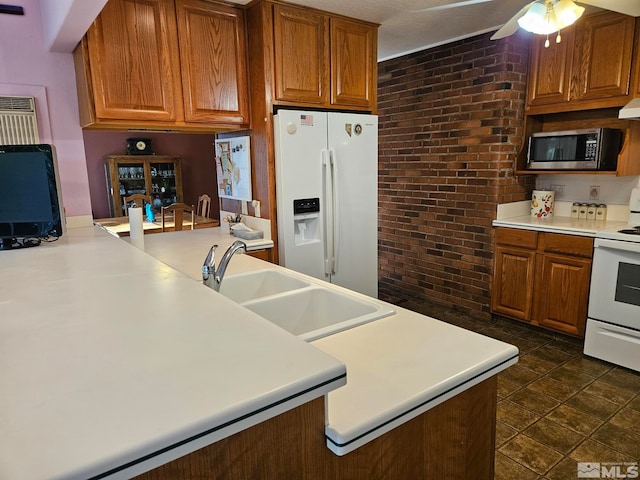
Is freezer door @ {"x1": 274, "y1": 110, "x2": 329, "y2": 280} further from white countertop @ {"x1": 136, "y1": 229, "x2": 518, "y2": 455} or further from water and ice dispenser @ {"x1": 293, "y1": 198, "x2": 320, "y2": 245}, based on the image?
white countertop @ {"x1": 136, "y1": 229, "x2": 518, "y2": 455}

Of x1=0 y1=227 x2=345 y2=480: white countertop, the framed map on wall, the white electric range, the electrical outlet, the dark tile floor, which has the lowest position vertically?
the dark tile floor

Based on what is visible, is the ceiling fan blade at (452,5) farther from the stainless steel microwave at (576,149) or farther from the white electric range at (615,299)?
the white electric range at (615,299)

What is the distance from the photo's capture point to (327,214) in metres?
2.89

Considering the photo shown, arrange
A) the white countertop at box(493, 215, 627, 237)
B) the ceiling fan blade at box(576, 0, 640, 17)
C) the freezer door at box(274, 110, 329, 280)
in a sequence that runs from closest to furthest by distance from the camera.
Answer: the ceiling fan blade at box(576, 0, 640, 17)
the freezer door at box(274, 110, 329, 280)
the white countertop at box(493, 215, 627, 237)

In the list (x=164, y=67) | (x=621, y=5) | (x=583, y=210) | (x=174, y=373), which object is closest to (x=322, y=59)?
(x=164, y=67)

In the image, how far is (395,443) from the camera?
3.10 feet

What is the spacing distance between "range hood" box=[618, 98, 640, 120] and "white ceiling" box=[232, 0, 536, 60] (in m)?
0.96

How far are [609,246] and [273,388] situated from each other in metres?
2.81

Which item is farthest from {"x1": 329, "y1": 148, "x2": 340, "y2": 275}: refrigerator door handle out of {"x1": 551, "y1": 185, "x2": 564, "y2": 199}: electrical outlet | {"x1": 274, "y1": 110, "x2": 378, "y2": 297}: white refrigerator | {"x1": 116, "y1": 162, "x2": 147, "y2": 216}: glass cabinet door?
{"x1": 116, "y1": 162, "x2": 147, "y2": 216}: glass cabinet door

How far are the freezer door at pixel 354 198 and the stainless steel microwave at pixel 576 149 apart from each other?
4.43 feet

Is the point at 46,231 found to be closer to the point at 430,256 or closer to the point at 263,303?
the point at 263,303

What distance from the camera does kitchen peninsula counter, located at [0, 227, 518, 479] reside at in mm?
578

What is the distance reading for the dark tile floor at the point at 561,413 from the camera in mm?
1958

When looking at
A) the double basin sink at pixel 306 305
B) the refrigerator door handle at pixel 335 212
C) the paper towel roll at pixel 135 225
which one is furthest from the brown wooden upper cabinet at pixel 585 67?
the paper towel roll at pixel 135 225
